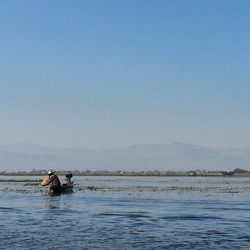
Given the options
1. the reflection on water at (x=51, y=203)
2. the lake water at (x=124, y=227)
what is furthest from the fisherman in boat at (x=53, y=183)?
the lake water at (x=124, y=227)

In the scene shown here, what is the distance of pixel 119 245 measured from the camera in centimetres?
2152

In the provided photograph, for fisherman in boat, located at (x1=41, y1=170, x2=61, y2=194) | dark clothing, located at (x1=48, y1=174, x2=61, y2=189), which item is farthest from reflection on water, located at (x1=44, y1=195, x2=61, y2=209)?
dark clothing, located at (x1=48, y1=174, x2=61, y2=189)

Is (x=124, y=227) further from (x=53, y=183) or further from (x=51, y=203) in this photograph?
(x=53, y=183)

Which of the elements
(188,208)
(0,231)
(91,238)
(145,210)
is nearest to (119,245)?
(91,238)

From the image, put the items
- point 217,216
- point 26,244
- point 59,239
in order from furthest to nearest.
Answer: point 217,216 → point 59,239 → point 26,244

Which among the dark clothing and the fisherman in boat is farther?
the dark clothing

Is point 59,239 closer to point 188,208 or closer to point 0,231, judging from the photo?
point 0,231

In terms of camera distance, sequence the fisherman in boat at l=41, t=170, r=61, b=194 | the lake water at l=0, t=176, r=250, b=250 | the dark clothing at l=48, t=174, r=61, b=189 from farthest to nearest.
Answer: the dark clothing at l=48, t=174, r=61, b=189
the fisherman in boat at l=41, t=170, r=61, b=194
the lake water at l=0, t=176, r=250, b=250

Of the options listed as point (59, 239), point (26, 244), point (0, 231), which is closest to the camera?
point (26, 244)

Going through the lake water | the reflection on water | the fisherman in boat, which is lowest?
the lake water

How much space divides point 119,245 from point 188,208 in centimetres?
1741

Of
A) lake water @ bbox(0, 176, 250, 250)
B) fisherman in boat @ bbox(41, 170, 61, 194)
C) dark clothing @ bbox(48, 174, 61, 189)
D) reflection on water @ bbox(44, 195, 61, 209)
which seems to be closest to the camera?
lake water @ bbox(0, 176, 250, 250)

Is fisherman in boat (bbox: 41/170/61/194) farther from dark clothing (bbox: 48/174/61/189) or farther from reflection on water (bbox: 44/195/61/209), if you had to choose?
reflection on water (bbox: 44/195/61/209)

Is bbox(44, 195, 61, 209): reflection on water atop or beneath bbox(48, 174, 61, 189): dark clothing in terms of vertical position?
beneath
